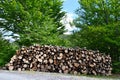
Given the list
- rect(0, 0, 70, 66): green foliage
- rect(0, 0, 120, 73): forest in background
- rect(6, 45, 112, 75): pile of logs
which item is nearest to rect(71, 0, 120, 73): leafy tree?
rect(0, 0, 120, 73): forest in background

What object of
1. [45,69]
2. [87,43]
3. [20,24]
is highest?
[20,24]

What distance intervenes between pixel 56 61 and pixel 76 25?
3.63 meters

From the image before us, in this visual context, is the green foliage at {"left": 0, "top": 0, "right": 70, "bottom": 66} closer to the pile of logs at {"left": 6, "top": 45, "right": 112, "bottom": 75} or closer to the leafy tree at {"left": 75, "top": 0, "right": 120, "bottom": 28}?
the leafy tree at {"left": 75, "top": 0, "right": 120, "bottom": 28}

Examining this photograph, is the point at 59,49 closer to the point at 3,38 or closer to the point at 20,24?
the point at 20,24

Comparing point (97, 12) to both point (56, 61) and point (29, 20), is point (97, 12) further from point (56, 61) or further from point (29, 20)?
point (29, 20)

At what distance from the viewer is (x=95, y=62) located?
1569 cm

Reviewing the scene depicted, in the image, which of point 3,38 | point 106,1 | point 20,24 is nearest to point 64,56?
point 106,1

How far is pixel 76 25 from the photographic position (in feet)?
60.4

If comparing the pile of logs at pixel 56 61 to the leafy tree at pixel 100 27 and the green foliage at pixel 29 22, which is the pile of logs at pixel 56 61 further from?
the green foliage at pixel 29 22

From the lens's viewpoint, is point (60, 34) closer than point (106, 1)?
Result: No

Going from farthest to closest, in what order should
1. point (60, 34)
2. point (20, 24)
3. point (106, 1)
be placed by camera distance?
point (60, 34)
point (20, 24)
point (106, 1)

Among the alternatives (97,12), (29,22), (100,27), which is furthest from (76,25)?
(29,22)

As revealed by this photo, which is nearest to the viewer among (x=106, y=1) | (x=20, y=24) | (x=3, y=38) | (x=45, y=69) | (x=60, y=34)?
(x=45, y=69)

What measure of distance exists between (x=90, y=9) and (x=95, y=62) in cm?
322
